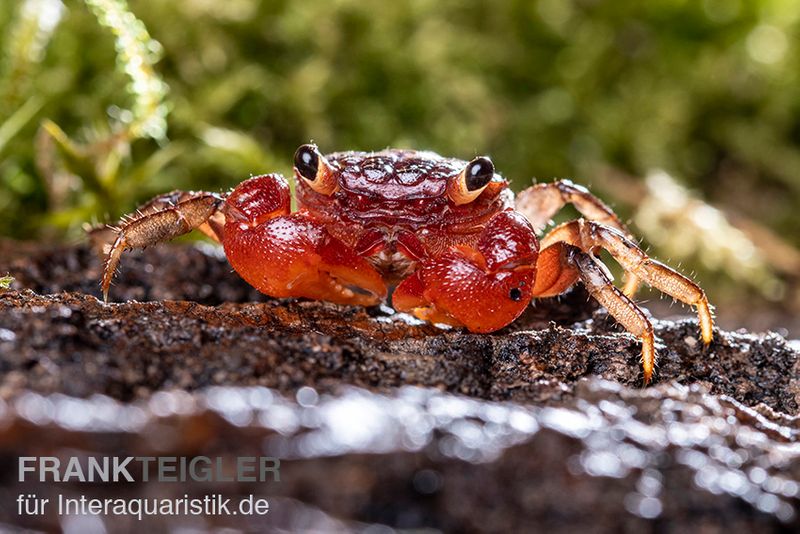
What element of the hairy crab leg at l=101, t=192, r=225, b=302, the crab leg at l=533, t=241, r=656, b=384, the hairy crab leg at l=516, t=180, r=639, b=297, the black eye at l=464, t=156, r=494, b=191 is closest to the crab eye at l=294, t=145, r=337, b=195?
the hairy crab leg at l=101, t=192, r=225, b=302

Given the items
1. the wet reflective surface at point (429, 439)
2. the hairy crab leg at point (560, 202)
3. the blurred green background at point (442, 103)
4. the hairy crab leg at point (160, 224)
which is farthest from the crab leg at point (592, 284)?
the blurred green background at point (442, 103)

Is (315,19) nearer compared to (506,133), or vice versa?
(315,19)

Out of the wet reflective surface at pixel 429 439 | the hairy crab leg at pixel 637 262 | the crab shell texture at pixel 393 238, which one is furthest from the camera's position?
the hairy crab leg at pixel 637 262

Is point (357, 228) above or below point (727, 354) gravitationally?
above

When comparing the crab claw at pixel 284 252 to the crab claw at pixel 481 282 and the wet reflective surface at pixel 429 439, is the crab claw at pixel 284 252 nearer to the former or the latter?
the crab claw at pixel 481 282

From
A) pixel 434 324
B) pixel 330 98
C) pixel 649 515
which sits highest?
pixel 330 98

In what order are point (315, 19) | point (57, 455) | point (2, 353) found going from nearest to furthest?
point (57, 455)
point (2, 353)
point (315, 19)

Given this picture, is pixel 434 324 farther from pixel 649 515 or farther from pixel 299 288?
pixel 649 515

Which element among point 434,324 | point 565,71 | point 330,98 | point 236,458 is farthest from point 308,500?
point 565,71
